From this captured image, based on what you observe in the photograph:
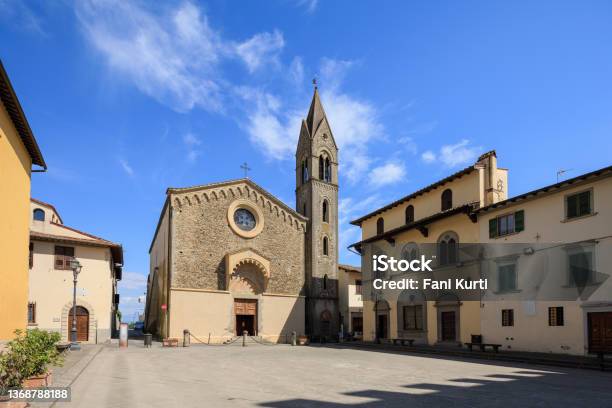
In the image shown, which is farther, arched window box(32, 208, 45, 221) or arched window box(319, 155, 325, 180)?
arched window box(319, 155, 325, 180)

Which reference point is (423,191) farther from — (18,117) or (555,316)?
(18,117)

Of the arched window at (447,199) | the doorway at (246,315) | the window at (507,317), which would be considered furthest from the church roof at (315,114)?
the window at (507,317)

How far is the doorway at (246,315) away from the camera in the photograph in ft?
126

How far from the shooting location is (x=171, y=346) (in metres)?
31.5

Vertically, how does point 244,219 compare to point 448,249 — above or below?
above

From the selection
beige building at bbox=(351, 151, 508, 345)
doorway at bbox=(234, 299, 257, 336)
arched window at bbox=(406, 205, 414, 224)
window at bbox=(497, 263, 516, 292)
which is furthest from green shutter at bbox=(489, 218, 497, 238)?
doorway at bbox=(234, 299, 257, 336)

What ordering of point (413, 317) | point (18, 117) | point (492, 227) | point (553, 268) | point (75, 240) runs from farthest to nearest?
point (413, 317)
point (75, 240)
point (492, 227)
point (553, 268)
point (18, 117)

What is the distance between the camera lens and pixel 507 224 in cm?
2475

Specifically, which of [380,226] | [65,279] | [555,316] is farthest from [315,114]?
[555,316]

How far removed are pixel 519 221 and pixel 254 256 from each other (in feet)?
68.7

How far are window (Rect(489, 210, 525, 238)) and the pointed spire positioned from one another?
22331mm

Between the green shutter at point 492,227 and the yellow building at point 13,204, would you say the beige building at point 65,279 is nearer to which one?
the yellow building at point 13,204

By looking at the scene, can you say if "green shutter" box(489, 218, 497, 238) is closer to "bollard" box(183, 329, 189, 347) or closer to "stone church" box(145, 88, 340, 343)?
"stone church" box(145, 88, 340, 343)

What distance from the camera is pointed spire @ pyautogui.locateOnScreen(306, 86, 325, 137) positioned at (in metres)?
45.3
